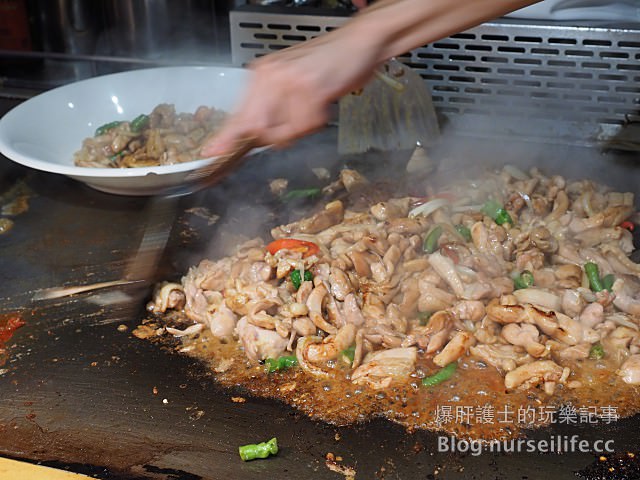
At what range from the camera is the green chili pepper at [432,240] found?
9.23ft

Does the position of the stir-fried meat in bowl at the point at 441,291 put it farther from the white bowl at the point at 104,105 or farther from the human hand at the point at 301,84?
the human hand at the point at 301,84

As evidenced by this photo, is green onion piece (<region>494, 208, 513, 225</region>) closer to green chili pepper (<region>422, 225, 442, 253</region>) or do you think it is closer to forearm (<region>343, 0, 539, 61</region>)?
green chili pepper (<region>422, 225, 442, 253</region>)

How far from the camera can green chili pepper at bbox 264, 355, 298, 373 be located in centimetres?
239

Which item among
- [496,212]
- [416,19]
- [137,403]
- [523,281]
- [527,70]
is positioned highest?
[416,19]

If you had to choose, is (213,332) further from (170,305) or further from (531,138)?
(531,138)

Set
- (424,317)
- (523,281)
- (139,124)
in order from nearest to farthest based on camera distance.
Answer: (424,317)
(523,281)
(139,124)

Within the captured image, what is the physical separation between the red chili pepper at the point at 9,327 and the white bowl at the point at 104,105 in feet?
2.41

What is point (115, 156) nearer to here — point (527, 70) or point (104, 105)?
point (104, 105)

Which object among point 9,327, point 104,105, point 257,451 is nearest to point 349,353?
point 257,451

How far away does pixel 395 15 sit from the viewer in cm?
173

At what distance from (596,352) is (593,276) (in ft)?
1.24

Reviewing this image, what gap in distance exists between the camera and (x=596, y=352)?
7.77 ft

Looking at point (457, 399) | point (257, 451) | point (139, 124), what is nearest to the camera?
point (257, 451)

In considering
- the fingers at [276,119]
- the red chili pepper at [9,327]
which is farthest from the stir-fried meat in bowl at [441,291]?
the fingers at [276,119]
